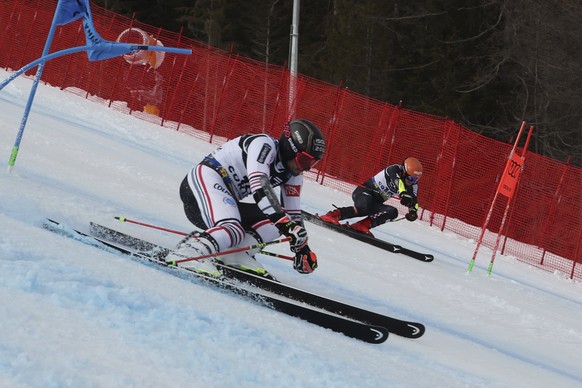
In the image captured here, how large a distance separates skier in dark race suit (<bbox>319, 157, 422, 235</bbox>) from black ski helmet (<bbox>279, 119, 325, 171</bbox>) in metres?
5.65

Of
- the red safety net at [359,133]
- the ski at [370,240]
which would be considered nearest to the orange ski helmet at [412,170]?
the ski at [370,240]

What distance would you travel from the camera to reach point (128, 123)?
56.0 ft

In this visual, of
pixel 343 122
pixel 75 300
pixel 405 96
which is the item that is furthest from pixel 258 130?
pixel 405 96

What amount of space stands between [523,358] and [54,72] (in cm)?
1750

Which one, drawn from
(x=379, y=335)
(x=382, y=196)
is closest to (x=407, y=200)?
(x=382, y=196)

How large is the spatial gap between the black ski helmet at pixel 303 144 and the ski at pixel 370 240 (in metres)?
5.47

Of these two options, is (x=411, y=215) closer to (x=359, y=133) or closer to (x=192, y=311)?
(x=359, y=133)

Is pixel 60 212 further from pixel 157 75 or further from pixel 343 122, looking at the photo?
pixel 157 75

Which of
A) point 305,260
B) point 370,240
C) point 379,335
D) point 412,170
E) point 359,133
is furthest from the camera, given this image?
point 359,133

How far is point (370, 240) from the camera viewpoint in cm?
1066

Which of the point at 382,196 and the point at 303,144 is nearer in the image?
the point at 303,144

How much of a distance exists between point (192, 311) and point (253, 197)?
53.0 inches

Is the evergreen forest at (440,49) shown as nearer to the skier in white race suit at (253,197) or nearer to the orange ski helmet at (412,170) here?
the orange ski helmet at (412,170)

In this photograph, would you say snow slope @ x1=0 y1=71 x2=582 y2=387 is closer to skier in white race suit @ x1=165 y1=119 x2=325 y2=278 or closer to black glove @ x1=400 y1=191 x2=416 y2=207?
skier in white race suit @ x1=165 y1=119 x2=325 y2=278
